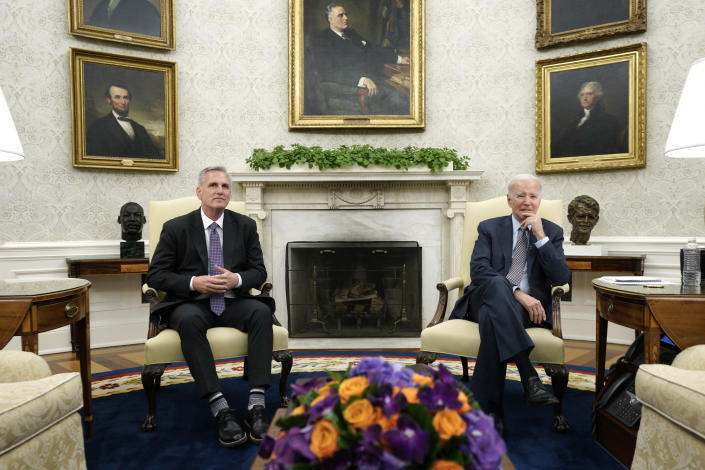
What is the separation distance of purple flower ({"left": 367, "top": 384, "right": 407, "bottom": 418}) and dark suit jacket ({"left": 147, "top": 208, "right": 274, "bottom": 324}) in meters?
1.91

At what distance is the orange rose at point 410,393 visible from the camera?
94 centimetres

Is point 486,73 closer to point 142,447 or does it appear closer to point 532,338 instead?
point 532,338

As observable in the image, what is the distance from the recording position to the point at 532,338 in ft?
7.82

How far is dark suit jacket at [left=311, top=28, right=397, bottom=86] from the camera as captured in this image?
4.91 metres

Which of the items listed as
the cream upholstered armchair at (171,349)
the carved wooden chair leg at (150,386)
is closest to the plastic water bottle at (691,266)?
the cream upholstered armchair at (171,349)

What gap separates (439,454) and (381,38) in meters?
4.80

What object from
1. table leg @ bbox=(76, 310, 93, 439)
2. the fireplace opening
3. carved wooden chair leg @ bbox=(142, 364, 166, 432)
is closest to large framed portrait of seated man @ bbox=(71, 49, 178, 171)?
the fireplace opening

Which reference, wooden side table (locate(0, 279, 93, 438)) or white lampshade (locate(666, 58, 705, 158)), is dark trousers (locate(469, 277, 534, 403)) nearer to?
white lampshade (locate(666, 58, 705, 158))

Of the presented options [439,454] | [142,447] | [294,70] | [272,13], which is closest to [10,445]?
[142,447]

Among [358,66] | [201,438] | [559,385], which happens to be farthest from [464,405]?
[358,66]

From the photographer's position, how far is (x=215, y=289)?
101 inches

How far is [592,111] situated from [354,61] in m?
2.57

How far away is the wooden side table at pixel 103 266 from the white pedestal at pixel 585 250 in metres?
3.98

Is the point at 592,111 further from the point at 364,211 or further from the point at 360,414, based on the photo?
the point at 360,414
